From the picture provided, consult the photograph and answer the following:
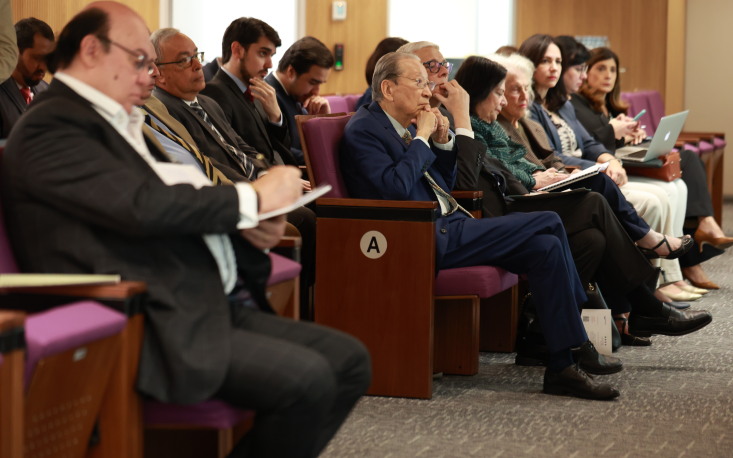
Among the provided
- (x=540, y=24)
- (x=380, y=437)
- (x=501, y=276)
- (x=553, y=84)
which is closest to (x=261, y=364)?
(x=380, y=437)

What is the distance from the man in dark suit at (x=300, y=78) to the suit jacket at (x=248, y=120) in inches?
13.7

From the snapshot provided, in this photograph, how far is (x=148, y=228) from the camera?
76.4 inches

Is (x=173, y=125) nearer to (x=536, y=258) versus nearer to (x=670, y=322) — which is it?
(x=536, y=258)

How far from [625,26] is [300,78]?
5553mm

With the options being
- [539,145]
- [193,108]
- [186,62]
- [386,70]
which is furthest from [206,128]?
[539,145]

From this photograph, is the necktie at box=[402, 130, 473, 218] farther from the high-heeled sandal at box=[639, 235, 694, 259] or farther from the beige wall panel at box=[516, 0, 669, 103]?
the beige wall panel at box=[516, 0, 669, 103]

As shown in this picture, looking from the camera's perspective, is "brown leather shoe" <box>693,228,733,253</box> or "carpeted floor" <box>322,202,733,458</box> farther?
"brown leather shoe" <box>693,228,733,253</box>

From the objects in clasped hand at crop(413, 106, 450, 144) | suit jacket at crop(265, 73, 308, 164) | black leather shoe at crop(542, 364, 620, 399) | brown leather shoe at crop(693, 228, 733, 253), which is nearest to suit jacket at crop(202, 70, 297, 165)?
suit jacket at crop(265, 73, 308, 164)

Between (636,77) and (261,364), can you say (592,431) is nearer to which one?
(261,364)

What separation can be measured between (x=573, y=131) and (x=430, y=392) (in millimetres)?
2715

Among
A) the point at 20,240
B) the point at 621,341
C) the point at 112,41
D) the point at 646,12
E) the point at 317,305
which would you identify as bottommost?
the point at 621,341

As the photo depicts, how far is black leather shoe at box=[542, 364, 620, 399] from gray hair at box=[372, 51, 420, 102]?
1.13 metres

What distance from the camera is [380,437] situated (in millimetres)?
3002

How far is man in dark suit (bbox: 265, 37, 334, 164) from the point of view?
516 centimetres
